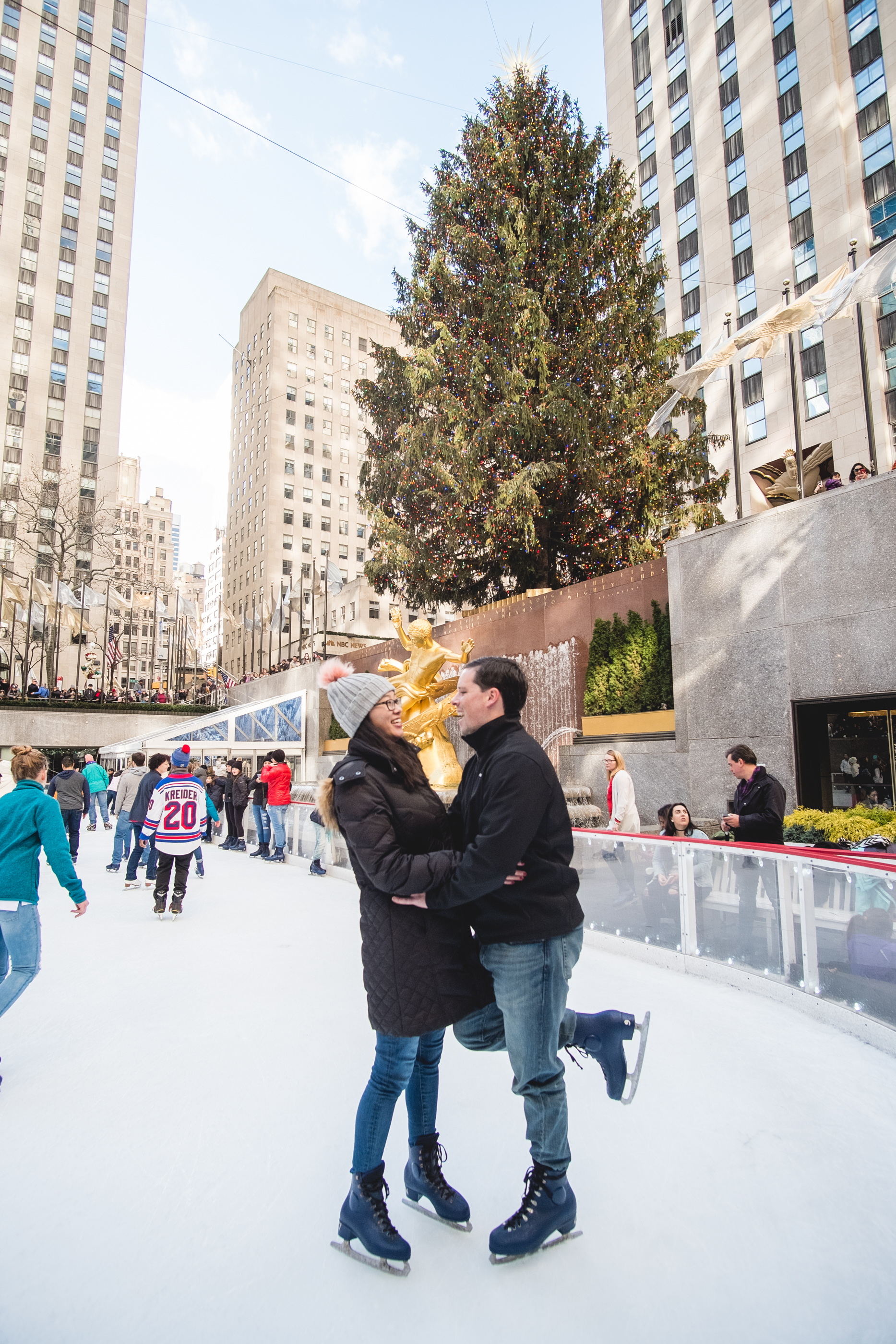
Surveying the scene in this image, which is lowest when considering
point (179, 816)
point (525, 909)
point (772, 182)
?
point (179, 816)

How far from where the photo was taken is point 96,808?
1802cm

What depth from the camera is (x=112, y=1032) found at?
12.0 ft

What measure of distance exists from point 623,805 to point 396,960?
4762 millimetres

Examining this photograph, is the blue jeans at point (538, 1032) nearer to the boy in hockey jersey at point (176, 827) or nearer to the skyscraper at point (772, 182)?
the boy in hockey jersey at point (176, 827)

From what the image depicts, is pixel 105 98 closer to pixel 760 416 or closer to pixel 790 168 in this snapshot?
pixel 790 168

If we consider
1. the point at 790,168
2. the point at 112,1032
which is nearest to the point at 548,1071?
the point at 112,1032

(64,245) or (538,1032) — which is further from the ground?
(64,245)

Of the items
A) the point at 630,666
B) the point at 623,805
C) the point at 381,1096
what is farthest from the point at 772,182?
the point at 381,1096

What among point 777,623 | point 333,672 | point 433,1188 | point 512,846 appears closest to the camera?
point 512,846

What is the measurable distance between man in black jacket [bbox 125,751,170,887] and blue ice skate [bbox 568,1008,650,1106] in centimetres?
640

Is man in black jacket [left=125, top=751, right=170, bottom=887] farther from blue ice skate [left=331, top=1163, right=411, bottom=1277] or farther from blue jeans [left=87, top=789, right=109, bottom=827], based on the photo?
blue jeans [left=87, top=789, right=109, bottom=827]

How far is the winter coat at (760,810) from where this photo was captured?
4.60 metres

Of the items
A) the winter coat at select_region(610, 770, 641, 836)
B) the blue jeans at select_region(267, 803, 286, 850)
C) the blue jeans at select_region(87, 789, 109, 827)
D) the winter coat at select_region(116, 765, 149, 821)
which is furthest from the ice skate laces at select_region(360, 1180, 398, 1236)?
the blue jeans at select_region(87, 789, 109, 827)

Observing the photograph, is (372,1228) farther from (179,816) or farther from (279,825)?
(279,825)
